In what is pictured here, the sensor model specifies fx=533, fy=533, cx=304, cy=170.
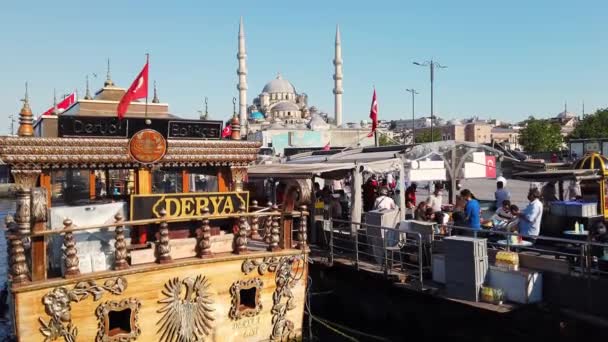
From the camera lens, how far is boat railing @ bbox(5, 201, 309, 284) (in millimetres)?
7121

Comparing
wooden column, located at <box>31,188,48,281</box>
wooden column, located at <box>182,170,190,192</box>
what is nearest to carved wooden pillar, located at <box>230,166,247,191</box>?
wooden column, located at <box>182,170,190,192</box>

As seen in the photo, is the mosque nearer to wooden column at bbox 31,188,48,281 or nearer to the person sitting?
the person sitting

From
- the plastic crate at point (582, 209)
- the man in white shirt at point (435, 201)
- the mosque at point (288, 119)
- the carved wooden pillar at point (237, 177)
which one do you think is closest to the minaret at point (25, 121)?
the carved wooden pillar at point (237, 177)

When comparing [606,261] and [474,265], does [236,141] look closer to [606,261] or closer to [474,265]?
[474,265]

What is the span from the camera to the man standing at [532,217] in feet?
32.8

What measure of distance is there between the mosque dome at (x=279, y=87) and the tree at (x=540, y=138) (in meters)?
62.9

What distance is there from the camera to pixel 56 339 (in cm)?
717

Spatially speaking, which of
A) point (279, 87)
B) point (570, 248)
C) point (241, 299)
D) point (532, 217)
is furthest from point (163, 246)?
point (279, 87)

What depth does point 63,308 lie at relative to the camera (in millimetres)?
7172

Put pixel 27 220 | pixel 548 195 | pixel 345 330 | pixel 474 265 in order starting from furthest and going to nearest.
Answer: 1. pixel 548 195
2. pixel 345 330
3. pixel 474 265
4. pixel 27 220

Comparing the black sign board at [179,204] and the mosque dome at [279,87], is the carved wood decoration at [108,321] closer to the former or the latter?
the black sign board at [179,204]

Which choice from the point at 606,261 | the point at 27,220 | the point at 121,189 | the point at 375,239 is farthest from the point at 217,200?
the point at 606,261

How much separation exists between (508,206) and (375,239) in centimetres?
322

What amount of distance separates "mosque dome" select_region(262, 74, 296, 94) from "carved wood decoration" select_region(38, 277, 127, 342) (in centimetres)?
12317
